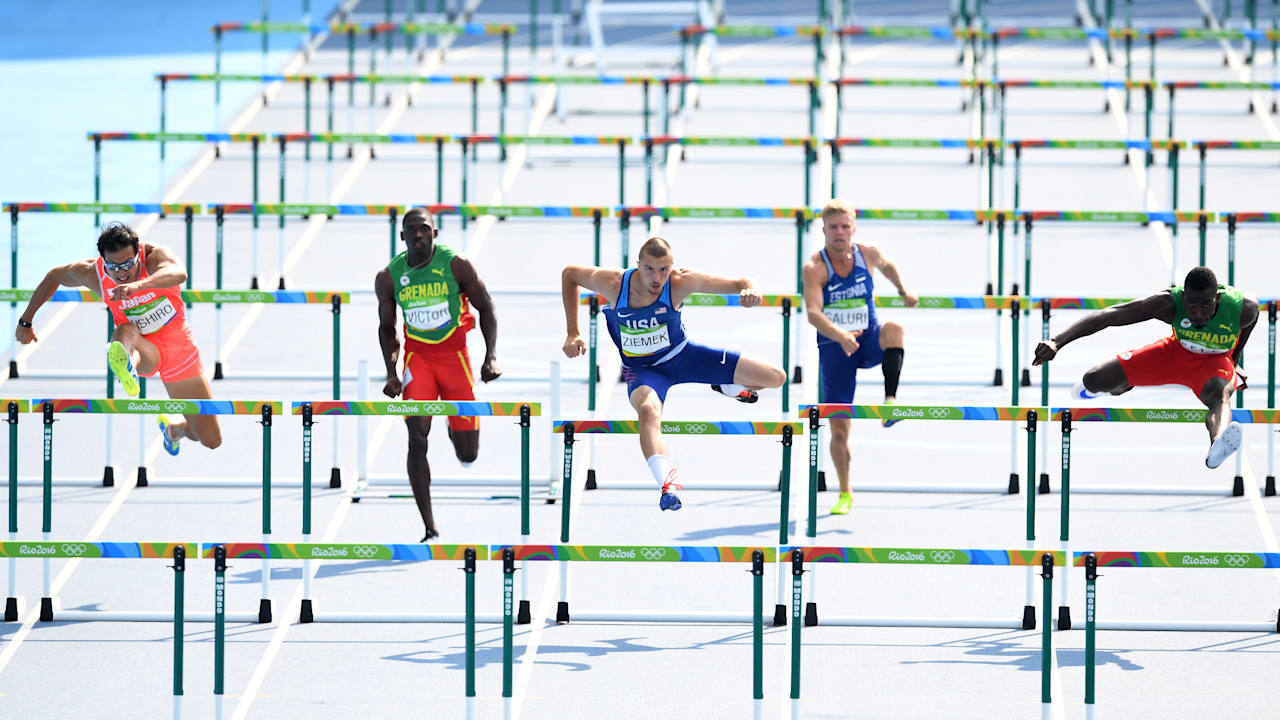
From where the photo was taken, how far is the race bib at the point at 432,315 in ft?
35.6

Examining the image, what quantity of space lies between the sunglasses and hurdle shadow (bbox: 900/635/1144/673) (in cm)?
484

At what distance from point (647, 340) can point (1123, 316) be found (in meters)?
2.57

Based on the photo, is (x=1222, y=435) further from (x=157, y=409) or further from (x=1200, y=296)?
(x=157, y=409)

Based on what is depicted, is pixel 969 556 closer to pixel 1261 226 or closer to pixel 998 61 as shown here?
pixel 1261 226

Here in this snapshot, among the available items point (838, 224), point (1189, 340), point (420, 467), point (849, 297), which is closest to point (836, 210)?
point (838, 224)

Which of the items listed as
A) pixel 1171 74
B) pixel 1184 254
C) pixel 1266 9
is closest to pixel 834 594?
pixel 1184 254

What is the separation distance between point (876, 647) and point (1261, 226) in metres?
10.2

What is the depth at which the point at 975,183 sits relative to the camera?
1997cm

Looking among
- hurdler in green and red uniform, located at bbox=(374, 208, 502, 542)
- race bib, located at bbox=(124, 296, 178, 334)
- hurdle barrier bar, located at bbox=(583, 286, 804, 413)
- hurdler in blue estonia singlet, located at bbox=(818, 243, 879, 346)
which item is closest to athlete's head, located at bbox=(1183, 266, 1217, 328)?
hurdler in blue estonia singlet, located at bbox=(818, 243, 879, 346)

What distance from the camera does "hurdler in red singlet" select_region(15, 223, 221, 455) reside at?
11.1m

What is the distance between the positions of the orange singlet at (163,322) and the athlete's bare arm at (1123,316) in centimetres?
481

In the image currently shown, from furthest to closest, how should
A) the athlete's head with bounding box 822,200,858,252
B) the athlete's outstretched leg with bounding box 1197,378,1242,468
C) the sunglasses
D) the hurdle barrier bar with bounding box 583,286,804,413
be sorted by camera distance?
the hurdle barrier bar with bounding box 583,286,804,413 → the athlete's head with bounding box 822,200,858,252 → the sunglasses → the athlete's outstretched leg with bounding box 1197,378,1242,468

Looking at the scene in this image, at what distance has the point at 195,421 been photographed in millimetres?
11758

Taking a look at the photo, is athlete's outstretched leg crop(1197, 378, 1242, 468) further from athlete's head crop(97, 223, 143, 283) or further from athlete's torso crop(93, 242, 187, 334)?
athlete's head crop(97, 223, 143, 283)
